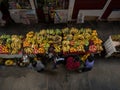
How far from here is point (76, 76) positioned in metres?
6.80

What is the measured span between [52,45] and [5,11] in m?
2.81

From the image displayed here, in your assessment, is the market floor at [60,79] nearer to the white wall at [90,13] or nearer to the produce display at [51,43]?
the produce display at [51,43]

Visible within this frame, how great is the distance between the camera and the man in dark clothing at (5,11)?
6970 mm

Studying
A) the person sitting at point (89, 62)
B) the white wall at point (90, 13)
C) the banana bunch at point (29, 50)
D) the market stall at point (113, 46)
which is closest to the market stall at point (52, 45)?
the banana bunch at point (29, 50)

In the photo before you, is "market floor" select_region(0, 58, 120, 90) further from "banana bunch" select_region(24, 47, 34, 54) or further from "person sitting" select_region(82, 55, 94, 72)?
"banana bunch" select_region(24, 47, 34, 54)

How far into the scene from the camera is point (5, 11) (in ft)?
24.0

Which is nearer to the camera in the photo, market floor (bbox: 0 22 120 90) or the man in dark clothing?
market floor (bbox: 0 22 120 90)

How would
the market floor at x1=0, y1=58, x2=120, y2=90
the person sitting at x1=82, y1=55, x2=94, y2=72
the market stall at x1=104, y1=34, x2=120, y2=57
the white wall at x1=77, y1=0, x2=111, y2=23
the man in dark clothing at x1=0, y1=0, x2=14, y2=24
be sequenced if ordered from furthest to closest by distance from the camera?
the white wall at x1=77, y1=0, x2=111, y2=23
the man in dark clothing at x1=0, y1=0, x2=14, y2=24
the market floor at x1=0, y1=58, x2=120, y2=90
the market stall at x1=104, y1=34, x2=120, y2=57
the person sitting at x1=82, y1=55, x2=94, y2=72

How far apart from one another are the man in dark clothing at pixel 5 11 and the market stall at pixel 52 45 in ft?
4.79

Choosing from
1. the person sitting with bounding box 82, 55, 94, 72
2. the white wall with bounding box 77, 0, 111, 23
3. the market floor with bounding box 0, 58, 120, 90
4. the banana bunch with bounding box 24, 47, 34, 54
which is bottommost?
the market floor with bounding box 0, 58, 120, 90

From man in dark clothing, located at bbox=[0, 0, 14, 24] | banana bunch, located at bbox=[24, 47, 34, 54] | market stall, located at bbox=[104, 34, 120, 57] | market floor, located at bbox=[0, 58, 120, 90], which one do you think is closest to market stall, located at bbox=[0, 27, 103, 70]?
banana bunch, located at bbox=[24, 47, 34, 54]

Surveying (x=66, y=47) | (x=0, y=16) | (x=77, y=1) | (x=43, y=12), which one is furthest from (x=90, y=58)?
(x=0, y=16)

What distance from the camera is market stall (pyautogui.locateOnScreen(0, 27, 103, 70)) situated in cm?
627

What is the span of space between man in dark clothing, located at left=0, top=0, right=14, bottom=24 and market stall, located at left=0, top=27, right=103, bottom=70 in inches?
57.5
